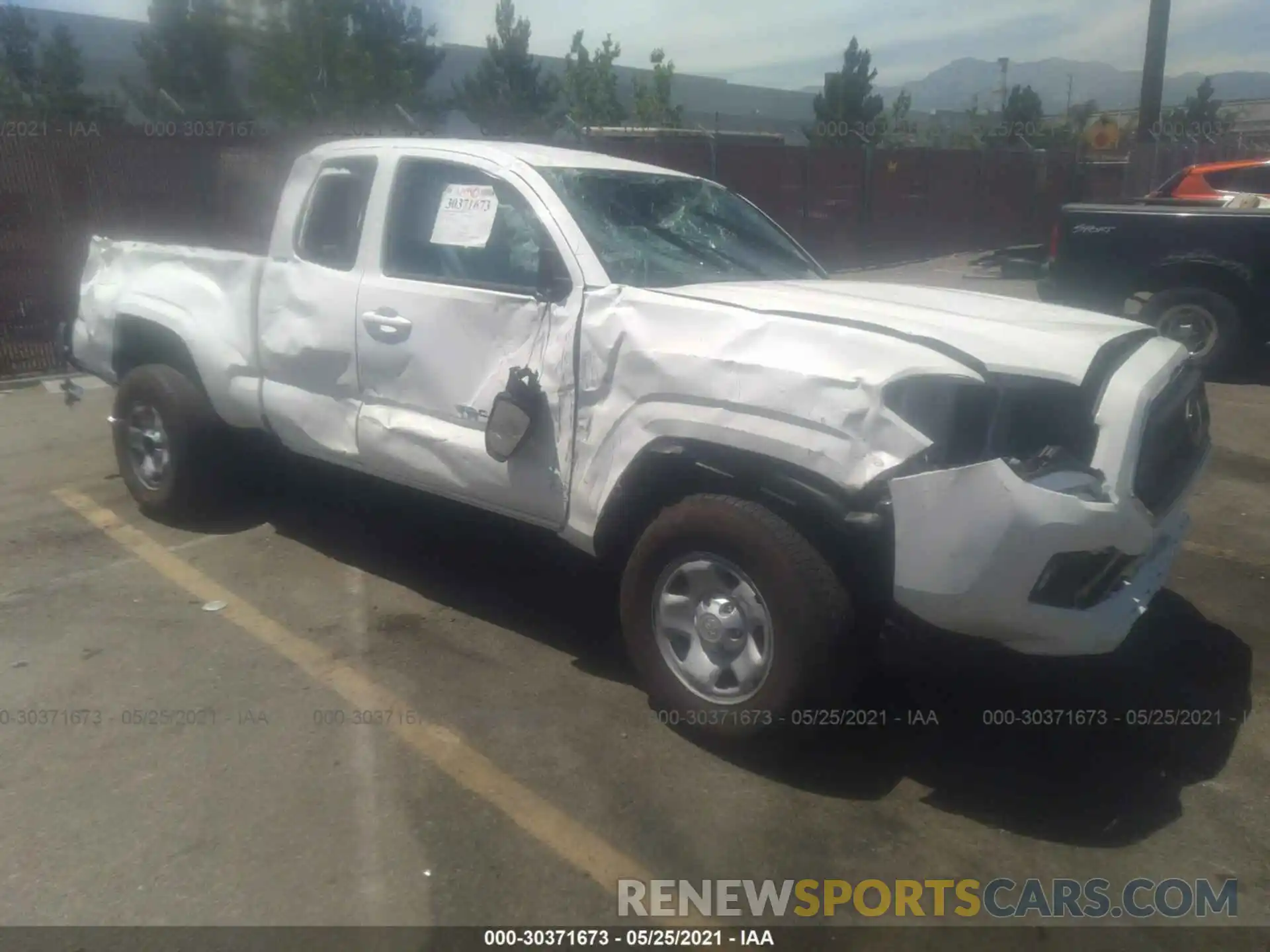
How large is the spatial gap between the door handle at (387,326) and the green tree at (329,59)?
51.1 feet

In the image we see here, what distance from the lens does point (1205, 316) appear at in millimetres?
8898

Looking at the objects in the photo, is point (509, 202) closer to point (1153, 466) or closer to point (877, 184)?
point (1153, 466)

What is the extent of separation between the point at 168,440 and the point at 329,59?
641 inches

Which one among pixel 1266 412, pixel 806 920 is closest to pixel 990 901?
pixel 806 920

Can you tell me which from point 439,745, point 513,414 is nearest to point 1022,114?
point 513,414

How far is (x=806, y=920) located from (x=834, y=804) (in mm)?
529

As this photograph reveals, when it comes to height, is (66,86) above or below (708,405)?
above

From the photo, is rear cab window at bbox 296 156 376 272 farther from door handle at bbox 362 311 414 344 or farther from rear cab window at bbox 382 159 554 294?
door handle at bbox 362 311 414 344

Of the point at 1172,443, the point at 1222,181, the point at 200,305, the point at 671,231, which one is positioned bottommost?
the point at 1172,443

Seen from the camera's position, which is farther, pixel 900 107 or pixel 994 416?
pixel 900 107

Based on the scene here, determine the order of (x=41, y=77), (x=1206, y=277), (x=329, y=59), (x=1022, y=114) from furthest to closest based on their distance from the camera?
(x=1022, y=114)
(x=41, y=77)
(x=329, y=59)
(x=1206, y=277)

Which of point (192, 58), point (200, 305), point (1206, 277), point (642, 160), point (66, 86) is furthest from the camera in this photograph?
point (66, 86)

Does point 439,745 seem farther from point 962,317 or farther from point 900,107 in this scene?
point 900,107

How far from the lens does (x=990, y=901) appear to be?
282 centimetres
